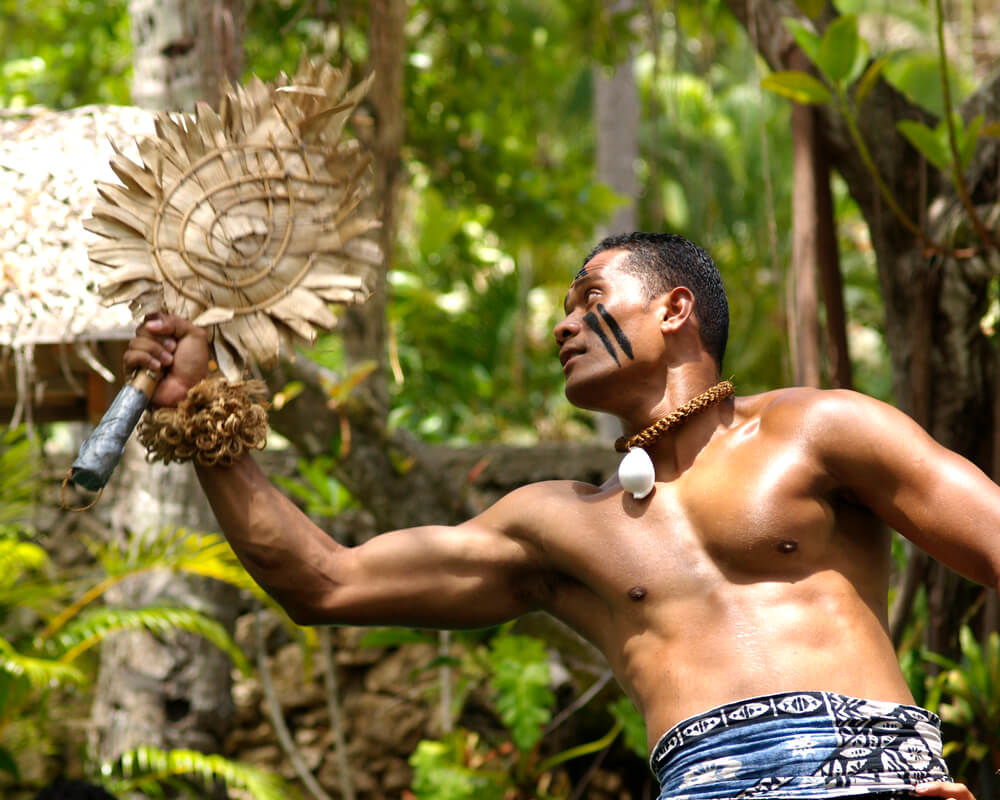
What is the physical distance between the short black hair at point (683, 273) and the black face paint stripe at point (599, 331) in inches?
4.2

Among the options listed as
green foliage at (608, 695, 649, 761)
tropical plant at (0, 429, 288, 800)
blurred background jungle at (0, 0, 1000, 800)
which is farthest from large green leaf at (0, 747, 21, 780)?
green foliage at (608, 695, 649, 761)

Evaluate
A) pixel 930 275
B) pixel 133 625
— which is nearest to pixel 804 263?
pixel 930 275

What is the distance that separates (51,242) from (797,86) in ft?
6.55

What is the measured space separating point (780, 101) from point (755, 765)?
1368 centimetres

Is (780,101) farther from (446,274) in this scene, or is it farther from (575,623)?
(575,623)

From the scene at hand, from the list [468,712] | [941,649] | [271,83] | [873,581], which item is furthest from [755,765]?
[468,712]

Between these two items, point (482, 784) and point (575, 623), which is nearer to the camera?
point (575, 623)

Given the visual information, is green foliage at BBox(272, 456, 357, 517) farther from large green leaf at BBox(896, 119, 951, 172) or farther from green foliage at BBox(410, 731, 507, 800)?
large green leaf at BBox(896, 119, 951, 172)

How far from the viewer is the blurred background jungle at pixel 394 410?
137 inches

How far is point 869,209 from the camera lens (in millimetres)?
4273

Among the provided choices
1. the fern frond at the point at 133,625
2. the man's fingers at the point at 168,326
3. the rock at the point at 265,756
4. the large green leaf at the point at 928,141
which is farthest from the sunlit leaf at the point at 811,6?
the rock at the point at 265,756

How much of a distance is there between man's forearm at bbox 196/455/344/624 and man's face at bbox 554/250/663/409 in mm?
518

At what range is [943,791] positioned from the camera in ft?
5.76

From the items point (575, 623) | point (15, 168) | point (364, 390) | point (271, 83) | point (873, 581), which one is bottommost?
point (364, 390)
